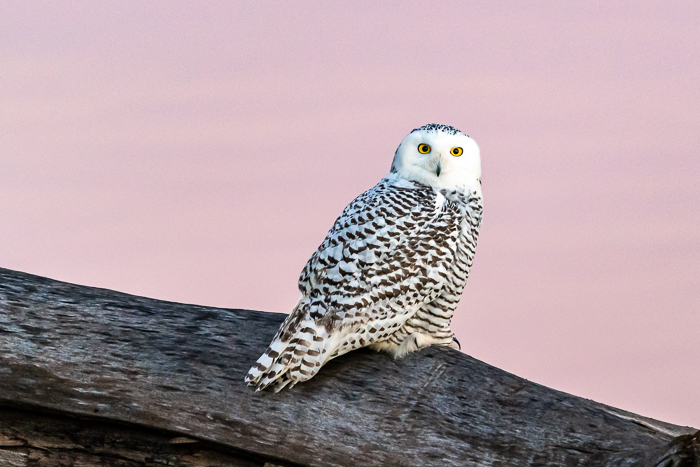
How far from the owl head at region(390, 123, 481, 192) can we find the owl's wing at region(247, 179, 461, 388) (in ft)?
0.94

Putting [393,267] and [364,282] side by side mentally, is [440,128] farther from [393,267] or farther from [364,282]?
[364,282]

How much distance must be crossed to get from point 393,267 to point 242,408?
46.4 inches

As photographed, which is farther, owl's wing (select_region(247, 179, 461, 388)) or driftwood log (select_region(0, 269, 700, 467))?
driftwood log (select_region(0, 269, 700, 467))

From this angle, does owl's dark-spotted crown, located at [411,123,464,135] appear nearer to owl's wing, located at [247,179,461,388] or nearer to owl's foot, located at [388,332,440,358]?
owl's wing, located at [247,179,461,388]

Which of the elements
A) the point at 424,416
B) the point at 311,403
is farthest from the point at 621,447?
the point at 311,403

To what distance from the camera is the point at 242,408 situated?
4.27 metres

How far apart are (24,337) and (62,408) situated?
1.85 feet

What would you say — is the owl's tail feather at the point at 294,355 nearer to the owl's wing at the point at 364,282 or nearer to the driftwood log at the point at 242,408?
the owl's wing at the point at 364,282

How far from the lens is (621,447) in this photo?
13.4 feet

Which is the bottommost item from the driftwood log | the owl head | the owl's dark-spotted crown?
the driftwood log

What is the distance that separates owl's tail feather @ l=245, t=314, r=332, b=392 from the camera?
4055mm

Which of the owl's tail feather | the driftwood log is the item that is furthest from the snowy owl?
the driftwood log

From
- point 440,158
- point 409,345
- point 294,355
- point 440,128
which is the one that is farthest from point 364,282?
point 440,128

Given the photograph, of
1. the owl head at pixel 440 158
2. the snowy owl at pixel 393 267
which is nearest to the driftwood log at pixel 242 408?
the snowy owl at pixel 393 267
